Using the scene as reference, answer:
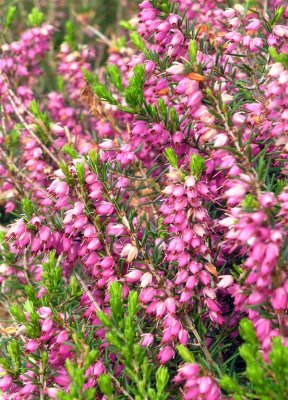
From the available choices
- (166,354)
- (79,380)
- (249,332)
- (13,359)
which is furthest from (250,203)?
(13,359)

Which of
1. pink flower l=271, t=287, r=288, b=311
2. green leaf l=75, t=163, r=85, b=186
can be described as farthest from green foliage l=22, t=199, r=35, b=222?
pink flower l=271, t=287, r=288, b=311

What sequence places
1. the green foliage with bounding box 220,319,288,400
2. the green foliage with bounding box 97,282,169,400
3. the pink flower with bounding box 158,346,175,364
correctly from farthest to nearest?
the pink flower with bounding box 158,346,175,364
the green foliage with bounding box 97,282,169,400
the green foliage with bounding box 220,319,288,400

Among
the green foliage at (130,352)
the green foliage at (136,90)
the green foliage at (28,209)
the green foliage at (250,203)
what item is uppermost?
the green foliage at (136,90)

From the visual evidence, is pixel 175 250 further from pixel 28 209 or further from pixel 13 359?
pixel 13 359

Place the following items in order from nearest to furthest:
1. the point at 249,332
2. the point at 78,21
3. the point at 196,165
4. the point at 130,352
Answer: the point at 249,332, the point at 130,352, the point at 196,165, the point at 78,21

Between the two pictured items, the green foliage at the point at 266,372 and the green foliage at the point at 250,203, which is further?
the green foliage at the point at 250,203

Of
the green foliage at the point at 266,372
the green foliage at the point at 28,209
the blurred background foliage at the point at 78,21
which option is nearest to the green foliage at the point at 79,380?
the green foliage at the point at 266,372

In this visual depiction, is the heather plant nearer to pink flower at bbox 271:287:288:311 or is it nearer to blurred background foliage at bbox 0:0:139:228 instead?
pink flower at bbox 271:287:288:311

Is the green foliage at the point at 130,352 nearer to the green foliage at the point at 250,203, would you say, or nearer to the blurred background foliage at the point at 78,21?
the green foliage at the point at 250,203

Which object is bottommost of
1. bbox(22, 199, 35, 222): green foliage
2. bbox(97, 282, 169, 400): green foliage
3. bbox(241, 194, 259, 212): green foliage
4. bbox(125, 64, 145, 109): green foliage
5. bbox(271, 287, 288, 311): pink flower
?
bbox(97, 282, 169, 400): green foliage

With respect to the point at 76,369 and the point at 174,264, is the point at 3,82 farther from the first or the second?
the point at 76,369

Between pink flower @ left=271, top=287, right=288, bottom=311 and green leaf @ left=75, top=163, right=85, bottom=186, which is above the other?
green leaf @ left=75, top=163, right=85, bottom=186
